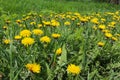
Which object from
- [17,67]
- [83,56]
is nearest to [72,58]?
[83,56]

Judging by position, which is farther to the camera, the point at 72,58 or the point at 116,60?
the point at 116,60

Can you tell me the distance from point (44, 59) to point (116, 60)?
92 cm

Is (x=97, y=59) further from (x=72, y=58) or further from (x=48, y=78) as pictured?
(x=48, y=78)

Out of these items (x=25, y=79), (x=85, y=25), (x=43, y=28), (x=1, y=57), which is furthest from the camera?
→ (x=85, y=25)

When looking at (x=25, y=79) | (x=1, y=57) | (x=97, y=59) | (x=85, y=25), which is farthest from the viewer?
(x=85, y=25)

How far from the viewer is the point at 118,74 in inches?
124

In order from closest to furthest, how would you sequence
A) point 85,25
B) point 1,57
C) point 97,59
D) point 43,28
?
point 1,57 → point 97,59 → point 43,28 → point 85,25

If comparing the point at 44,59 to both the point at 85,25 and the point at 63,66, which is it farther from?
the point at 85,25

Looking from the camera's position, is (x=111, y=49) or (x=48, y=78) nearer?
(x=48, y=78)

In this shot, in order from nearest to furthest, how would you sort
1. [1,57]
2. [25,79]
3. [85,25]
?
1. [25,79]
2. [1,57]
3. [85,25]

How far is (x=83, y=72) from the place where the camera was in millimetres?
3109

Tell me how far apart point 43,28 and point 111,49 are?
2.97 ft

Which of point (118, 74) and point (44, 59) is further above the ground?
point (44, 59)

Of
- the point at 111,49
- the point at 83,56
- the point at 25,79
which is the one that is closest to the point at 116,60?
the point at 111,49
